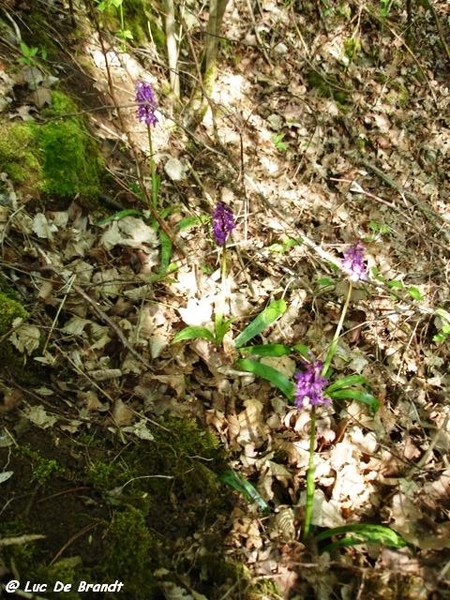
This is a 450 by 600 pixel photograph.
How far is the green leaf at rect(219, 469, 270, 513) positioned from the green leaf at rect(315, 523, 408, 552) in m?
0.30

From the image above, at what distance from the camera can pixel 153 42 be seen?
170 inches

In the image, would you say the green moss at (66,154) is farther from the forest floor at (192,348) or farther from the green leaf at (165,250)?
the green leaf at (165,250)

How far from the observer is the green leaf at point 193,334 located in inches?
106

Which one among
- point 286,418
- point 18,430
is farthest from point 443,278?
point 18,430

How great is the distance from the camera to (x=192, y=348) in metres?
2.83

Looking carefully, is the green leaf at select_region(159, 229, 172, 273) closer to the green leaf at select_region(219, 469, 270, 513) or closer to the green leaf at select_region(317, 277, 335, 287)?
the green leaf at select_region(317, 277, 335, 287)

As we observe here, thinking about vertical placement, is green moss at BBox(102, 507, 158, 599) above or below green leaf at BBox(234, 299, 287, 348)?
below

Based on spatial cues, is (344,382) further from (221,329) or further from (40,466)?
(40,466)

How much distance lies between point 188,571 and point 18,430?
2.99 ft

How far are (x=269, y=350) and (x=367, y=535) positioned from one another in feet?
3.50

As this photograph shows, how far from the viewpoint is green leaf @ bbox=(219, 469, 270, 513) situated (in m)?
2.27

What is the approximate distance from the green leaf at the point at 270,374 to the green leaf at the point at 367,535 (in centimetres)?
71

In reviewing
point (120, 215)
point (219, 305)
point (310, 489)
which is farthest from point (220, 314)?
point (310, 489)

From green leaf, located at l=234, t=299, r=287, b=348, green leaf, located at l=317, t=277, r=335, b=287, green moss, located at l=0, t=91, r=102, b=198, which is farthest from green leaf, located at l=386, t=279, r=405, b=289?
green moss, located at l=0, t=91, r=102, b=198
